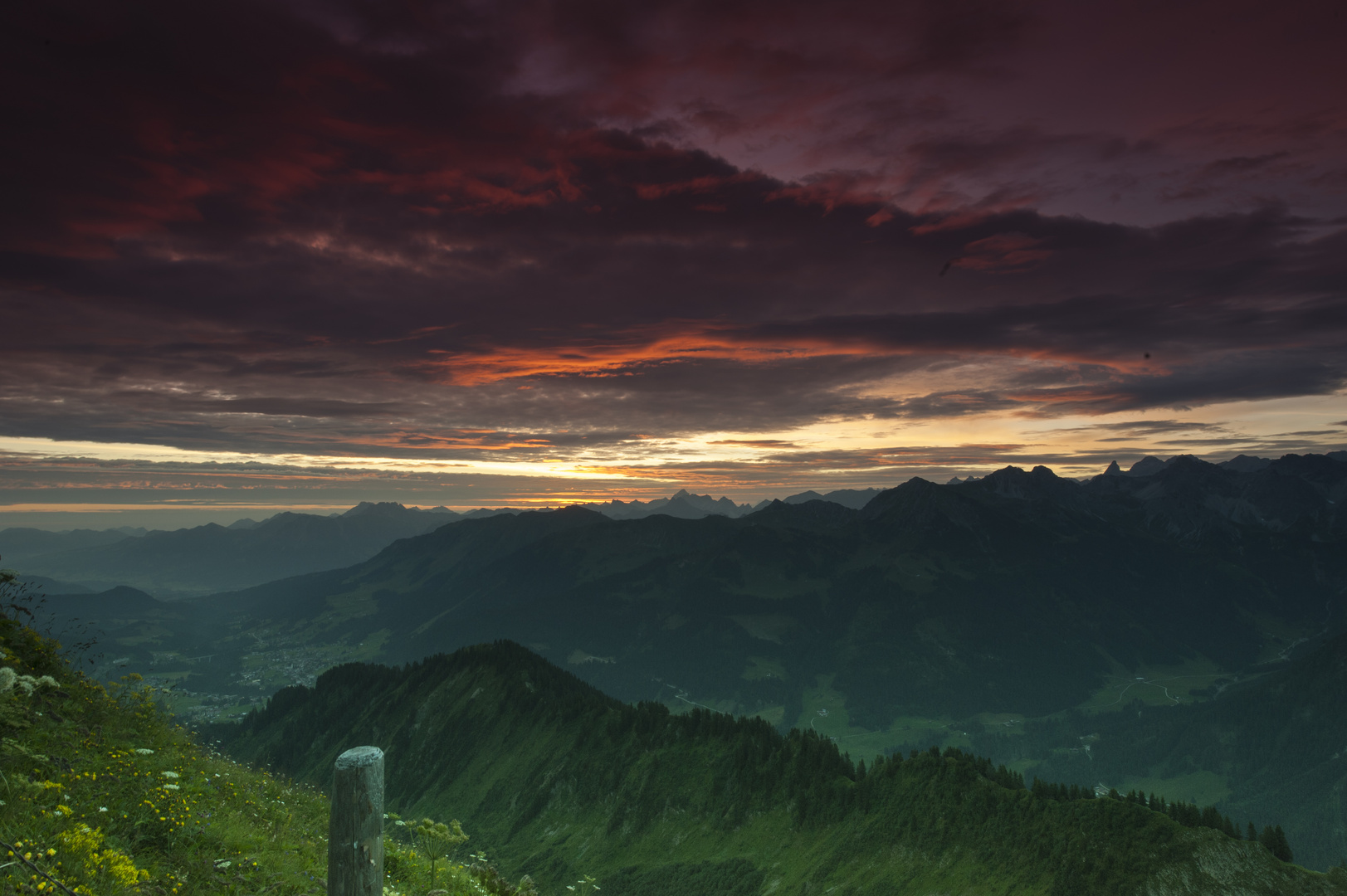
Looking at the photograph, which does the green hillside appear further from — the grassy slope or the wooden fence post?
→ the wooden fence post

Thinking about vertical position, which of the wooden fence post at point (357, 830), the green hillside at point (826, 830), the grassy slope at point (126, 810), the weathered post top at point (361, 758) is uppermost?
the weathered post top at point (361, 758)

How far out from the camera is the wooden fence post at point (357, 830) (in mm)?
8562

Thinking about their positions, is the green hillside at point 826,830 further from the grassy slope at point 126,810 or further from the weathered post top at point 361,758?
the weathered post top at point 361,758

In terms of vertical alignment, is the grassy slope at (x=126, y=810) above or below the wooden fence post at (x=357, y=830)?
below

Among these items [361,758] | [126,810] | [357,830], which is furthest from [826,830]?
[361,758]

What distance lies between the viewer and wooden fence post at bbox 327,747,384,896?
8562 mm

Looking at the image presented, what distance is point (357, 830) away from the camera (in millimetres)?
8727

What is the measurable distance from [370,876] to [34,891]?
236 inches

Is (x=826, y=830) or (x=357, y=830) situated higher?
(x=357, y=830)

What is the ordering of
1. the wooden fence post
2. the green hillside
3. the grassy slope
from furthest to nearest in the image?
the green hillside
the grassy slope
the wooden fence post

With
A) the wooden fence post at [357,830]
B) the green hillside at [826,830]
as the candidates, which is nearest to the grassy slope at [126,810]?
the wooden fence post at [357,830]

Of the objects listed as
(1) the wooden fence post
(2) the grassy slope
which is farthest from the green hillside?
(1) the wooden fence post

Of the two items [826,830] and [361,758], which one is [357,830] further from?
[826,830]

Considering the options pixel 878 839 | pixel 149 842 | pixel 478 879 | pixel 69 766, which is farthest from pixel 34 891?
pixel 878 839
